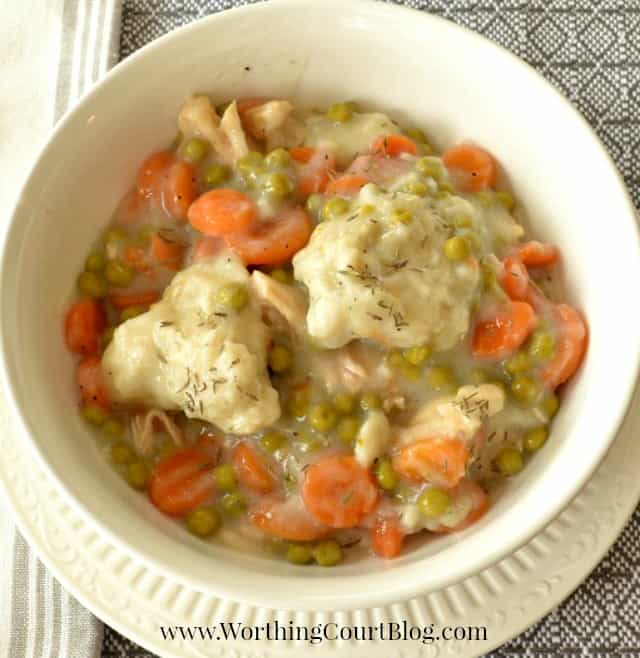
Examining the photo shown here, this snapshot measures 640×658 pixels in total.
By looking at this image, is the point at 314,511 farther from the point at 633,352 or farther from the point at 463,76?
the point at 463,76

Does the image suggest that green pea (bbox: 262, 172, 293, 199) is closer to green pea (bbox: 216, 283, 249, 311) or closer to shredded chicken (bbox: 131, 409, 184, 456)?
green pea (bbox: 216, 283, 249, 311)

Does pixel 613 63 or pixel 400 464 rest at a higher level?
pixel 613 63

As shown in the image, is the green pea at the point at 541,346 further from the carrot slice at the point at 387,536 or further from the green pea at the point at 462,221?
the carrot slice at the point at 387,536

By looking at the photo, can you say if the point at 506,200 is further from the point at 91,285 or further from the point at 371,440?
the point at 91,285

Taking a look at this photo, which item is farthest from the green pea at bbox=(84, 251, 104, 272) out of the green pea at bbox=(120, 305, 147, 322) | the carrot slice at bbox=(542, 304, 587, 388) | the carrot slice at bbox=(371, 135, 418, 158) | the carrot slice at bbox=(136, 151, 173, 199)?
the carrot slice at bbox=(542, 304, 587, 388)

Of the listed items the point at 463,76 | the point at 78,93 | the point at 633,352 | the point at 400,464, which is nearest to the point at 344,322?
the point at 400,464
